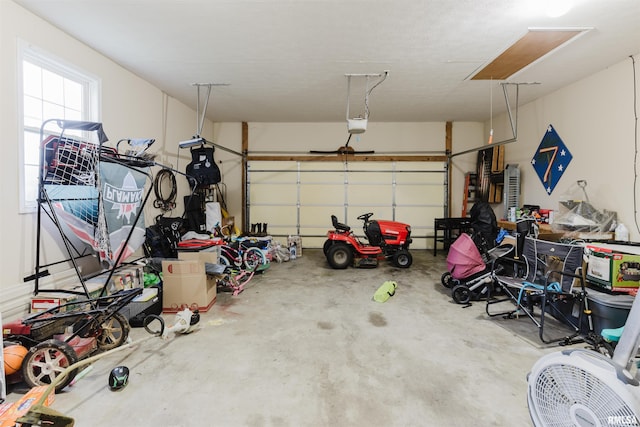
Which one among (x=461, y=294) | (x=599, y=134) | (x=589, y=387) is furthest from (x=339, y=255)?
(x=599, y=134)

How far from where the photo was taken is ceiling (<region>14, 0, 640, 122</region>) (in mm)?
2516

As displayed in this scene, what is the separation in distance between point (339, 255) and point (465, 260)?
2126 millimetres

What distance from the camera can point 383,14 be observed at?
2.59m

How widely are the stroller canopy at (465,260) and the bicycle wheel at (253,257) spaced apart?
2.91m

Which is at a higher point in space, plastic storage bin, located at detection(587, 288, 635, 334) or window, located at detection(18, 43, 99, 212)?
window, located at detection(18, 43, 99, 212)

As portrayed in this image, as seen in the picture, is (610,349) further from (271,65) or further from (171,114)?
(171,114)

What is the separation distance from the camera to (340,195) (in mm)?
7008

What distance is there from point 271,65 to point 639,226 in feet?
16.0

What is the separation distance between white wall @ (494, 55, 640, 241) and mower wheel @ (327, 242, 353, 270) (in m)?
3.44

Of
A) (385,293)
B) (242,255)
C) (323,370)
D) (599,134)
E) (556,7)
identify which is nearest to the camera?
(323,370)

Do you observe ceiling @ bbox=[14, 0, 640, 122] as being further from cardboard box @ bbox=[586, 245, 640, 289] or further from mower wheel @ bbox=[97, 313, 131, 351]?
mower wheel @ bbox=[97, 313, 131, 351]

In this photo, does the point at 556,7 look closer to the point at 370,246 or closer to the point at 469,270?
the point at 469,270

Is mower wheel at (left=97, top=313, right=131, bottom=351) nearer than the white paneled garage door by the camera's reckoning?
Yes

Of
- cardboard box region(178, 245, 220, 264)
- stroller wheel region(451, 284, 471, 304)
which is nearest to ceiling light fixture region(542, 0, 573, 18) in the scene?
stroller wheel region(451, 284, 471, 304)
